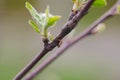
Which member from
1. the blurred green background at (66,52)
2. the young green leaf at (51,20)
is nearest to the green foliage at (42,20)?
the young green leaf at (51,20)

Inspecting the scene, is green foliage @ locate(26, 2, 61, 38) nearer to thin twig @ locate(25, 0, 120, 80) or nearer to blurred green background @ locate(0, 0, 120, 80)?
thin twig @ locate(25, 0, 120, 80)

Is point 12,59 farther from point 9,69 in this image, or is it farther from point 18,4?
point 18,4

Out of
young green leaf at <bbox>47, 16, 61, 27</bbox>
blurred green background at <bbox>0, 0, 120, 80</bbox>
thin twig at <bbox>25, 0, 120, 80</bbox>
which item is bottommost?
blurred green background at <bbox>0, 0, 120, 80</bbox>

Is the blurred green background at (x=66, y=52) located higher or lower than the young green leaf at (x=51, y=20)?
lower

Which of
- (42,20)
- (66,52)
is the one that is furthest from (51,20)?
(66,52)

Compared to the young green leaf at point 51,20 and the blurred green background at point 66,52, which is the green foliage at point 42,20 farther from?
the blurred green background at point 66,52

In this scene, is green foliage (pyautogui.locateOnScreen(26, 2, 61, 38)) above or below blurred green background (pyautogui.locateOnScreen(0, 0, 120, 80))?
above

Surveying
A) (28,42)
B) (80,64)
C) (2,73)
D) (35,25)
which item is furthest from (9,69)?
(35,25)

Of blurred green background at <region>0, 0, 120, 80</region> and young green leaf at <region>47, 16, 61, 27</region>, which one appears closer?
young green leaf at <region>47, 16, 61, 27</region>

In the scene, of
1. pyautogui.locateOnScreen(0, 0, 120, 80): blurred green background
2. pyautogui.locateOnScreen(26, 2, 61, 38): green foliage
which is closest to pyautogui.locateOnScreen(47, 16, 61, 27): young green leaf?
pyautogui.locateOnScreen(26, 2, 61, 38): green foliage
